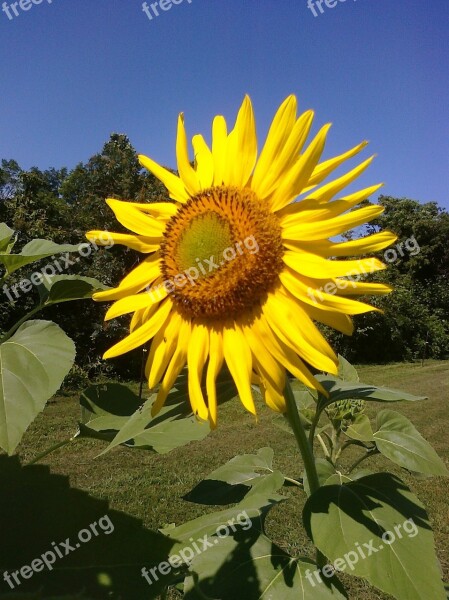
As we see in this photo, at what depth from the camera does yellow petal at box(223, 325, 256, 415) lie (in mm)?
926

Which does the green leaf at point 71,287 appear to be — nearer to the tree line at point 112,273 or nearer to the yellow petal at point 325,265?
the yellow petal at point 325,265

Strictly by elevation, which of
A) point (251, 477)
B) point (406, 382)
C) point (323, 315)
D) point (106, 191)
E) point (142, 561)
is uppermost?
point (106, 191)

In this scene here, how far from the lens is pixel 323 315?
3.07ft

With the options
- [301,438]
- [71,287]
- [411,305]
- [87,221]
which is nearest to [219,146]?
[71,287]

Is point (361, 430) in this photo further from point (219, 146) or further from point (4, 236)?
point (4, 236)

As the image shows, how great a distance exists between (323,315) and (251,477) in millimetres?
794

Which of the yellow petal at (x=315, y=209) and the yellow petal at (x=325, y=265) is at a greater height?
the yellow petal at (x=315, y=209)

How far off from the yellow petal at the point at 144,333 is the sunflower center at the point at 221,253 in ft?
0.11

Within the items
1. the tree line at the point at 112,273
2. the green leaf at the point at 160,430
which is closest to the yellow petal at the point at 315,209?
the green leaf at the point at 160,430

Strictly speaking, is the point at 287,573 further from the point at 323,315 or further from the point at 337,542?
the point at 323,315

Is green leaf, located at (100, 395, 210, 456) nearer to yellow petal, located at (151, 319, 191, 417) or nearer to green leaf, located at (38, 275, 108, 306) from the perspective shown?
yellow petal, located at (151, 319, 191, 417)

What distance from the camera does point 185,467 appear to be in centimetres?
682

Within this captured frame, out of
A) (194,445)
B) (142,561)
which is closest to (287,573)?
(142,561)

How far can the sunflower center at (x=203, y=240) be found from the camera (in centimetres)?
111
